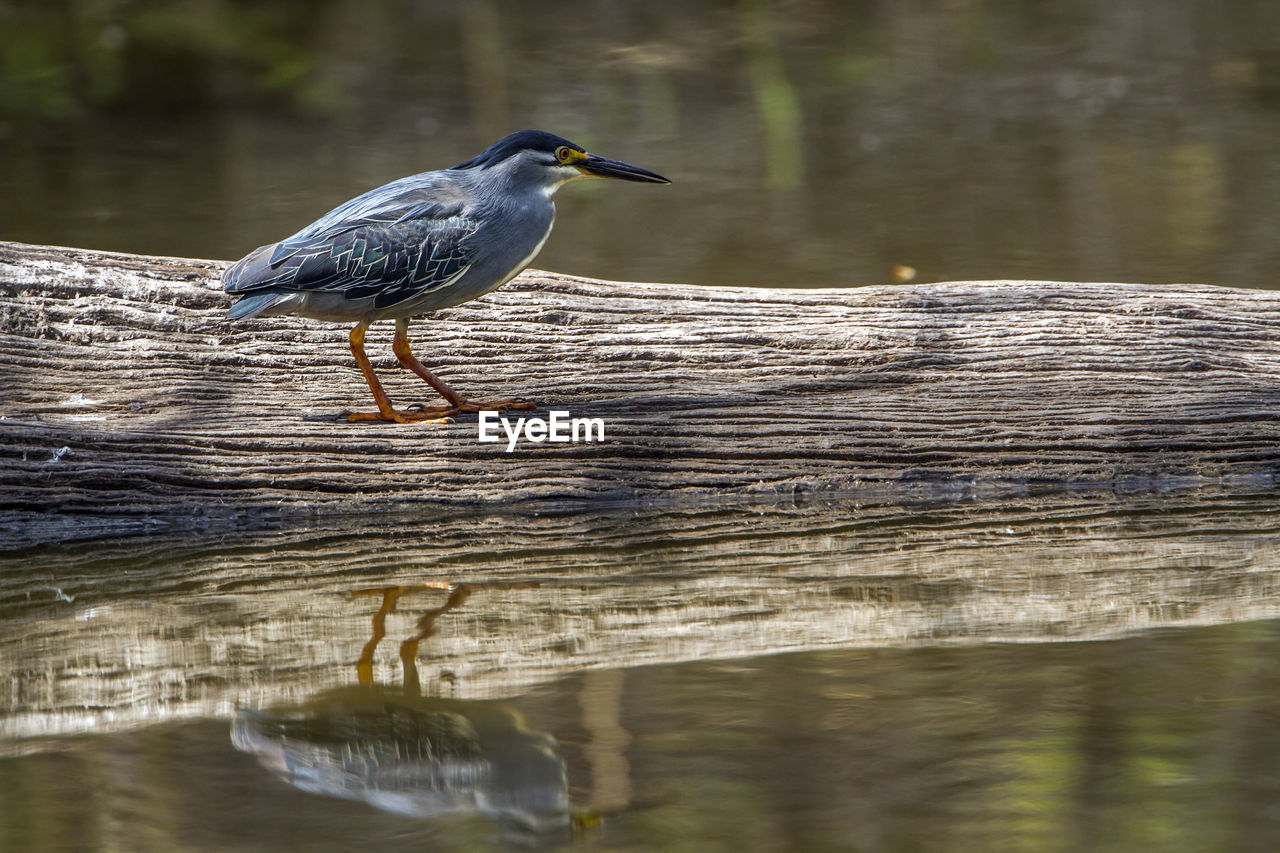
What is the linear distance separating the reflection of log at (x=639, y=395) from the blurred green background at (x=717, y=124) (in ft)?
7.95

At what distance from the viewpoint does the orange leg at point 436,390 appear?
4445 millimetres

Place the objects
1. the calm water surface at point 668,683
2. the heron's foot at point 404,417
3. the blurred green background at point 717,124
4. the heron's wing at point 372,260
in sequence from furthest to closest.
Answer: the blurred green background at point 717,124 → the heron's foot at point 404,417 → the heron's wing at point 372,260 → the calm water surface at point 668,683

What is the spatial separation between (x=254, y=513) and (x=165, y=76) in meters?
8.66

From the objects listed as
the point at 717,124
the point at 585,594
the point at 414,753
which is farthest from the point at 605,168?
the point at 717,124

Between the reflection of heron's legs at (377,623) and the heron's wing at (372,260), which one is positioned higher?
the heron's wing at (372,260)

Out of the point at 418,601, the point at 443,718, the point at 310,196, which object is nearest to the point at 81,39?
the point at 310,196

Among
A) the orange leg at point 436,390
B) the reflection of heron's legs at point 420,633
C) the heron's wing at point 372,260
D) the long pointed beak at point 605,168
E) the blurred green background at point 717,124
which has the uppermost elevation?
the blurred green background at point 717,124

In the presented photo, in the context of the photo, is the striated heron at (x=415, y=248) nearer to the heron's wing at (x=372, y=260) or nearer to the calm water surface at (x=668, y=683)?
the heron's wing at (x=372, y=260)

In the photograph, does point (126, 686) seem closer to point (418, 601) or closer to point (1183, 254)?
point (418, 601)

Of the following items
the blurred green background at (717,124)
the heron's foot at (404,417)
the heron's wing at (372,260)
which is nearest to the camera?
the heron's wing at (372,260)

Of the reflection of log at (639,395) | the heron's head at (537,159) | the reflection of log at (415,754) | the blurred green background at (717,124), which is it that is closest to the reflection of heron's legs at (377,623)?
the reflection of log at (415,754)

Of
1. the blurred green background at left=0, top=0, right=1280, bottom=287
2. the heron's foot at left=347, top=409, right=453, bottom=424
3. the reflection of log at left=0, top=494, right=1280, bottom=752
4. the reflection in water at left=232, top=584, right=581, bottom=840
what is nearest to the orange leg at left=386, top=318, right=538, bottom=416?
the heron's foot at left=347, top=409, right=453, bottom=424

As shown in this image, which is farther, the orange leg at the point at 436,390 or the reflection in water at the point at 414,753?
the orange leg at the point at 436,390

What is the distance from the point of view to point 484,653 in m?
3.37
